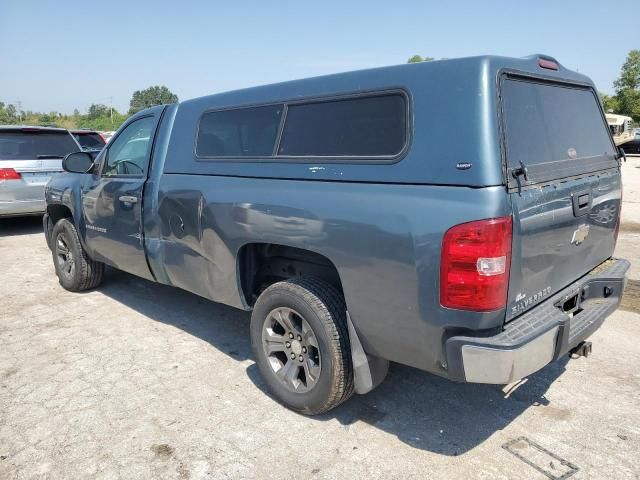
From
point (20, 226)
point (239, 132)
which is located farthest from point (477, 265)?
point (20, 226)

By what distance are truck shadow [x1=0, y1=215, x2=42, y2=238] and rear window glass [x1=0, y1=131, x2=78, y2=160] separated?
4.74 ft

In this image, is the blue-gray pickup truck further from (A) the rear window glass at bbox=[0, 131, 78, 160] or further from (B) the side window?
(A) the rear window glass at bbox=[0, 131, 78, 160]

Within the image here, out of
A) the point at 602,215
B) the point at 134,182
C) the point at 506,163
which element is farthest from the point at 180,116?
the point at 602,215

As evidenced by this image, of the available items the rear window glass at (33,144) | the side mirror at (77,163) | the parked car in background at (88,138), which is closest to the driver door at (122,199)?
the side mirror at (77,163)

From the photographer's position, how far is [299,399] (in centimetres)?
309

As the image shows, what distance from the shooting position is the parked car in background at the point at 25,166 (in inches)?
324

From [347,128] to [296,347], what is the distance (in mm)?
1350

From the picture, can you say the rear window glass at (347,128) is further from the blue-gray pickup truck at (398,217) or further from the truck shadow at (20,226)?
the truck shadow at (20,226)

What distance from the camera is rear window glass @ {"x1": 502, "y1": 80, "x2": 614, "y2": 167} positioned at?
8.19 feet

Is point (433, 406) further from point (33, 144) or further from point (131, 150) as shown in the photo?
point (33, 144)

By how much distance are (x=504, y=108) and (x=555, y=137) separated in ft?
2.13

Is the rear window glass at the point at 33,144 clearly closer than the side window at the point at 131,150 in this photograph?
No

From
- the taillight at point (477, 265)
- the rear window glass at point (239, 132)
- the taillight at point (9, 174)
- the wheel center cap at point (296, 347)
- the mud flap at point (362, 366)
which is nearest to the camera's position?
the taillight at point (477, 265)

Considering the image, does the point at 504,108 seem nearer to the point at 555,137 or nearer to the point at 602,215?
the point at 555,137
